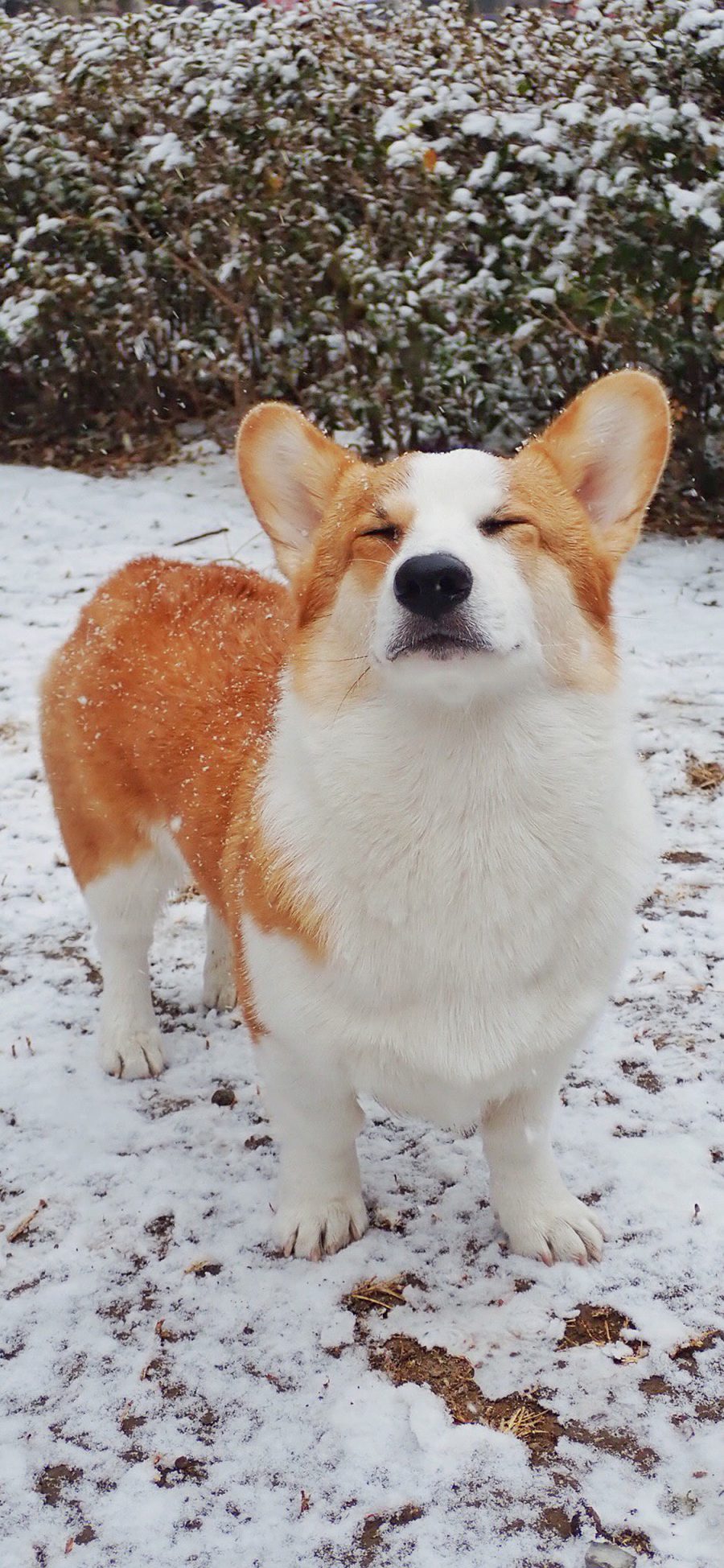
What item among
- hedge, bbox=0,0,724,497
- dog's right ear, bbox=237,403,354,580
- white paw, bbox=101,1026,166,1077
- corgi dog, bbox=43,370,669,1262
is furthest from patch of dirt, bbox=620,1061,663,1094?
hedge, bbox=0,0,724,497

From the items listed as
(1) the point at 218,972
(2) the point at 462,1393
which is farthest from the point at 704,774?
(2) the point at 462,1393

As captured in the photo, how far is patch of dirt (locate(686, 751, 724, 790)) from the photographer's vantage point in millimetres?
4125

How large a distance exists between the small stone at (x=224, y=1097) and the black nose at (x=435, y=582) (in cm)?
153

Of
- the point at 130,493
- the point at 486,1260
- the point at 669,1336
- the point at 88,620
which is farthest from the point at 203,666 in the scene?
the point at 130,493

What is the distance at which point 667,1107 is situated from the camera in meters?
2.78

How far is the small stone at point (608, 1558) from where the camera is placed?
182cm

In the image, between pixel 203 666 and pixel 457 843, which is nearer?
pixel 457 843

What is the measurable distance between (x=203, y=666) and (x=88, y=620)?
46 cm

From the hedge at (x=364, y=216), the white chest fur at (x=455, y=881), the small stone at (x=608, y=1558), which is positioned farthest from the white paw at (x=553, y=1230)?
the hedge at (x=364, y=216)

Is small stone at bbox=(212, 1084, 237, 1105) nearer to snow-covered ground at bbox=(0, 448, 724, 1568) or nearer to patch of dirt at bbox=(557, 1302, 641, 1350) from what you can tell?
snow-covered ground at bbox=(0, 448, 724, 1568)

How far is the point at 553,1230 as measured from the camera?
2406 mm

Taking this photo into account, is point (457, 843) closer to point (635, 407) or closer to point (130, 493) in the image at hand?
point (635, 407)

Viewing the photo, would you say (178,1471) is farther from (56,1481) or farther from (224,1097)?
(224,1097)

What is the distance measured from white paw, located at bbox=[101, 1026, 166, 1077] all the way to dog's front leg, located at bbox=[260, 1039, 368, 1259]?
0.62 metres
